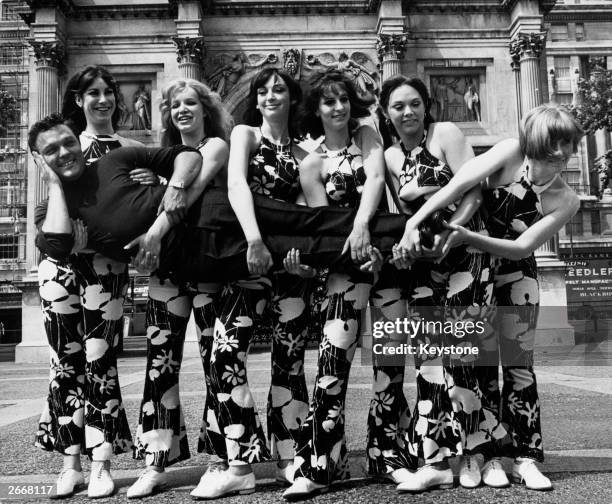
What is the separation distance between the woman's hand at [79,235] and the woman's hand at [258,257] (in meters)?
0.93

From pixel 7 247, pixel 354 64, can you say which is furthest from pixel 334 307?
pixel 7 247

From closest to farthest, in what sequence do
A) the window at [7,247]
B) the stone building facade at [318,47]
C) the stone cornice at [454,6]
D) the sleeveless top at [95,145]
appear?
the sleeveless top at [95,145]
the stone building facade at [318,47]
the stone cornice at [454,6]
the window at [7,247]

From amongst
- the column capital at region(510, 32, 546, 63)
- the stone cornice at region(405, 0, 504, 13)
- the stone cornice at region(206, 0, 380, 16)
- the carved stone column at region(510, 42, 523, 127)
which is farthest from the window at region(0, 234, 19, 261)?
the column capital at region(510, 32, 546, 63)

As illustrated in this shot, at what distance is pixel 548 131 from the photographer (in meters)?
3.35

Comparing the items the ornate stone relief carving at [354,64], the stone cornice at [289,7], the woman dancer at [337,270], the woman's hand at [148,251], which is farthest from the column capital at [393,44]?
the woman's hand at [148,251]

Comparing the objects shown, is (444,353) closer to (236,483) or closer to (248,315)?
(248,315)

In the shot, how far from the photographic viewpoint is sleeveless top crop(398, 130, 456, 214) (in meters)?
3.62

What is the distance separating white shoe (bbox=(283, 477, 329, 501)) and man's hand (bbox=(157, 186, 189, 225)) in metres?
1.49

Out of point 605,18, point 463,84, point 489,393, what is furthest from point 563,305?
point 605,18

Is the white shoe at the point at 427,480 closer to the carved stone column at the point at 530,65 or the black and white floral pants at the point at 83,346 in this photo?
the black and white floral pants at the point at 83,346

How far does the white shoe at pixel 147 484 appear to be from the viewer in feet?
11.0

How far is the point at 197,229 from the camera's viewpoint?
11.6 feet

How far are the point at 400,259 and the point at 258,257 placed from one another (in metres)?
0.73

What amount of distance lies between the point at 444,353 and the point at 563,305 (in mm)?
19038
